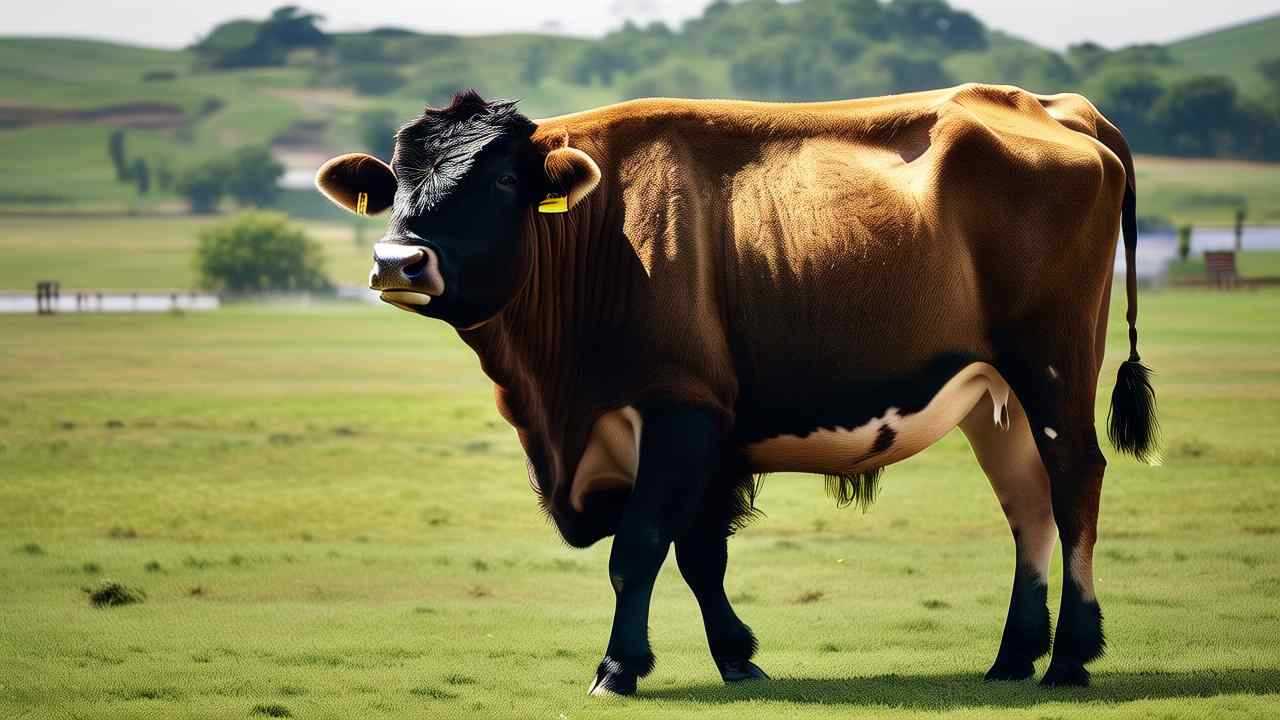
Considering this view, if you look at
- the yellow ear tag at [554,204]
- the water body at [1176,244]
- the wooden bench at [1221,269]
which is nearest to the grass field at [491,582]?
the yellow ear tag at [554,204]

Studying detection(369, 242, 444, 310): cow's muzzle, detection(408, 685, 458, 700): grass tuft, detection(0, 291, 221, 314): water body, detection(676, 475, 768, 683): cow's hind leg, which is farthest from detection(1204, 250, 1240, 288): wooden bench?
detection(369, 242, 444, 310): cow's muzzle

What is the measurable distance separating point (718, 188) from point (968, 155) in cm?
145

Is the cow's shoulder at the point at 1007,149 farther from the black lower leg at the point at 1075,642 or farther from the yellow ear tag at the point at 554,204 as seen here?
the black lower leg at the point at 1075,642

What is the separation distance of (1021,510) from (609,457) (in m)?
2.70

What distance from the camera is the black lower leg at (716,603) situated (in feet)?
34.7

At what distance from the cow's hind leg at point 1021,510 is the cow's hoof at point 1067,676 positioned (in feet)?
1.31

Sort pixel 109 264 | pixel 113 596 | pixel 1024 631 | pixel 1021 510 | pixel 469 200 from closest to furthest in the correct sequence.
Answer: pixel 469 200 → pixel 1024 631 → pixel 1021 510 → pixel 113 596 → pixel 109 264

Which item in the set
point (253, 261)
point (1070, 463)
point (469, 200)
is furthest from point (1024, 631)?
point (253, 261)

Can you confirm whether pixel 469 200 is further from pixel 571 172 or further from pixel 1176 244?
pixel 1176 244

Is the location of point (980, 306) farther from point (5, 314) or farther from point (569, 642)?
point (5, 314)

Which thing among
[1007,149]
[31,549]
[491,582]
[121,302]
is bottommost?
[121,302]

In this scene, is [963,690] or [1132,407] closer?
[963,690]

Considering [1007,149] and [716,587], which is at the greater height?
→ [1007,149]

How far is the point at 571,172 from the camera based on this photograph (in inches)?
375
